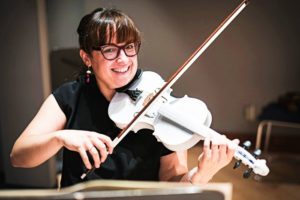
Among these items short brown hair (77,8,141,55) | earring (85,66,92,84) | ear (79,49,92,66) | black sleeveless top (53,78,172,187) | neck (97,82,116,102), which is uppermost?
short brown hair (77,8,141,55)

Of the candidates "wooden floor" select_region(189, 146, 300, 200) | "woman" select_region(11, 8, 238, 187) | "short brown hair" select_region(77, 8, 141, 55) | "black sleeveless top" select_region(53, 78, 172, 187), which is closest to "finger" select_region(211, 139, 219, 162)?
"woman" select_region(11, 8, 238, 187)

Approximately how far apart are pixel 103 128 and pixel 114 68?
16 cm

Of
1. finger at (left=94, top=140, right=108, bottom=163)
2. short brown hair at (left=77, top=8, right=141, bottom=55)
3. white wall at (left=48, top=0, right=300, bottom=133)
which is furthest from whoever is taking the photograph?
white wall at (left=48, top=0, right=300, bottom=133)

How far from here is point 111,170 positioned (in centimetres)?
81

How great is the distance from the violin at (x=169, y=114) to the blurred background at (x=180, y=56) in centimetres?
8

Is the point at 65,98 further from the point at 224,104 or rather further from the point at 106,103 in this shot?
the point at 224,104

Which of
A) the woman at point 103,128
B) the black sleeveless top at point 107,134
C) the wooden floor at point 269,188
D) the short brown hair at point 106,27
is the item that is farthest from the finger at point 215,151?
the wooden floor at point 269,188

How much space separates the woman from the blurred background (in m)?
0.10

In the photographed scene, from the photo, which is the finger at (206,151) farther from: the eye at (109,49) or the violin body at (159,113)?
the eye at (109,49)

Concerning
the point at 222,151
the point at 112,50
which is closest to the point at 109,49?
the point at 112,50

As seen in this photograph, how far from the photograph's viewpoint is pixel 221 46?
1900 millimetres

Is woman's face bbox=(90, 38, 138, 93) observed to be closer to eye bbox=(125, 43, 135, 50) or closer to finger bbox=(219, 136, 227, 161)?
eye bbox=(125, 43, 135, 50)

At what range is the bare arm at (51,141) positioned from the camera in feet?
2.09

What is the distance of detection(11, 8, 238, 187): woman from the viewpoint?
69 cm
